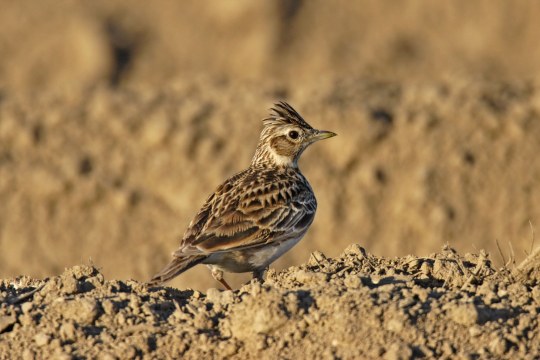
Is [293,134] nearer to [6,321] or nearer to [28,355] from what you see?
[6,321]

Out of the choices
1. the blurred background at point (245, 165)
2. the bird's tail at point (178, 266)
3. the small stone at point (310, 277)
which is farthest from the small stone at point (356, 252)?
the blurred background at point (245, 165)

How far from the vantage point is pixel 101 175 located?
81.5 feet

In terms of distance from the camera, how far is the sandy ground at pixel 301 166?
9719 millimetres

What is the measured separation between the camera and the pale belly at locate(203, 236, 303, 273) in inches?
486

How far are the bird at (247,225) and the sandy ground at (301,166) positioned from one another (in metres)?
0.79

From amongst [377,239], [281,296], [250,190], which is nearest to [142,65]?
[377,239]

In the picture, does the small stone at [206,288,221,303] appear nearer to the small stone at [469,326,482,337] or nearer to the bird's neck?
the small stone at [469,326,482,337]

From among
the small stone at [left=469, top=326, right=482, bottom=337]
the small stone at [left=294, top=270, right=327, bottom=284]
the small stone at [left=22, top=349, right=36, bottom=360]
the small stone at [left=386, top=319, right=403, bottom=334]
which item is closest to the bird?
the small stone at [left=294, top=270, right=327, bottom=284]

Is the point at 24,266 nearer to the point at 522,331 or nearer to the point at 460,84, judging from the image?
the point at 460,84

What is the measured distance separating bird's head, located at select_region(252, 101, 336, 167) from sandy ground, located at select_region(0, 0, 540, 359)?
2.16m

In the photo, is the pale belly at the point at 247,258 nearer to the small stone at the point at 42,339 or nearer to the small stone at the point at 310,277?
the small stone at the point at 310,277

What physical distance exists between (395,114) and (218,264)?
12952 millimetres

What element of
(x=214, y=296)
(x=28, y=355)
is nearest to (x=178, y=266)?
(x=214, y=296)

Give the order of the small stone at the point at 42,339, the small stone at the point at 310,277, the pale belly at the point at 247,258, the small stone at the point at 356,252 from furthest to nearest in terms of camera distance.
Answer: the pale belly at the point at 247,258
the small stone at the point at 356,252
the small stone at the point at 310,277
the small stone at the point at 42,339
